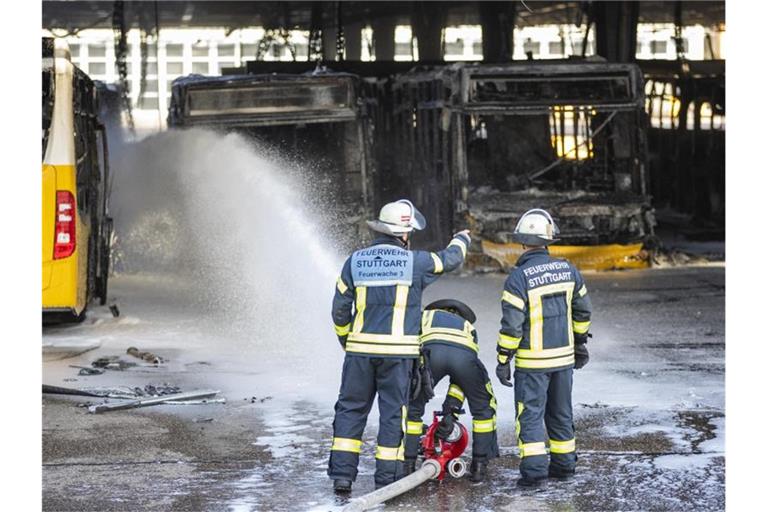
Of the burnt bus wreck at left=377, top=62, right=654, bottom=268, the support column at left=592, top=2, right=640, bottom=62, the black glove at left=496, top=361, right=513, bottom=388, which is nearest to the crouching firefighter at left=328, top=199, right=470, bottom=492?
the black glove at left=496, top=361, right=513, bottom=388

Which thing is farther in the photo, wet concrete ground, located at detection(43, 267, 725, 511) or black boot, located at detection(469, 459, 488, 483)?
black boot, located at detection(469, 459, 488, 483)

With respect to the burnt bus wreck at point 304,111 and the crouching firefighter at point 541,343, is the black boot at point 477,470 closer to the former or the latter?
the crouching firefighter at point 541,343

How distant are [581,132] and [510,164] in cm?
155

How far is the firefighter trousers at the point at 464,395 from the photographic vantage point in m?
7.61

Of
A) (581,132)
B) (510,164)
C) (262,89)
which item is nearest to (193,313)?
(262,89)

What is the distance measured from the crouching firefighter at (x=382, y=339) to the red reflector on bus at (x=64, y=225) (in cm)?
529

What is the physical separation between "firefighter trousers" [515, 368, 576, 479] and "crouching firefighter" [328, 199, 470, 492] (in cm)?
63

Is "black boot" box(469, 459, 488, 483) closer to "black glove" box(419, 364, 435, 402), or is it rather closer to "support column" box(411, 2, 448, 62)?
"black glove" box(419, 364, 435, 402)

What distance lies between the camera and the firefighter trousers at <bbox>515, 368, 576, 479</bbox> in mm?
7523

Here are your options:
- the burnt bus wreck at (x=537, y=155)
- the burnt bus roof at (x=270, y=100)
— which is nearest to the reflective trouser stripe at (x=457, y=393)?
the burnt bus roof at (x=270, y=100)

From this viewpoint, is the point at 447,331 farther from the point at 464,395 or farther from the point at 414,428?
the point at 414,428

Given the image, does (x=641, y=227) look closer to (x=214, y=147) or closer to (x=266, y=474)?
(x=214, y=147)

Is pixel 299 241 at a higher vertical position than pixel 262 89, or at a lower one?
lower

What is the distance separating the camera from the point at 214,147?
60.1 ft
